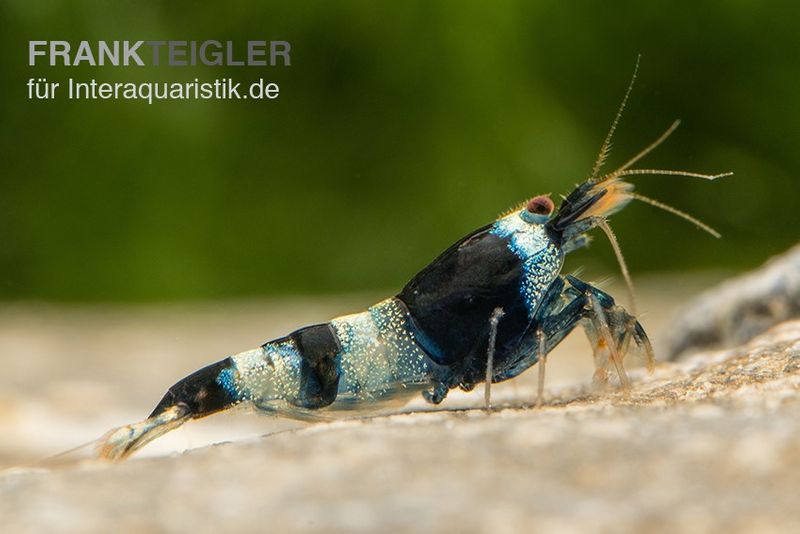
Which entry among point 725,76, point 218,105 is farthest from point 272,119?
point 725,76

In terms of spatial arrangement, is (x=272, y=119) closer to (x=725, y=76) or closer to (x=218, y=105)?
(x=218, y=105)

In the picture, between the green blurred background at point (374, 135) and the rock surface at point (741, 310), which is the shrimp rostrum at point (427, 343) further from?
the green blurred background at point (374, 135)

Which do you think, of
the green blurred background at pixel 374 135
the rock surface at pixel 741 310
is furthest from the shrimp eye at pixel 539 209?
the green blurred background at pixel 374 135

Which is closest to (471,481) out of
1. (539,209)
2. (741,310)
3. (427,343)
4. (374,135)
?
(427,343)

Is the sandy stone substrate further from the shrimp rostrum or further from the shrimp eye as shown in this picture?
the shrimp eye

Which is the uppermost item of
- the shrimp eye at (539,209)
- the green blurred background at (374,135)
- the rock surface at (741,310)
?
the green blurred background at (374,135)

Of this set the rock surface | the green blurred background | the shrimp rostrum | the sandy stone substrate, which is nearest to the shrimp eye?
the shrimp rostrum
